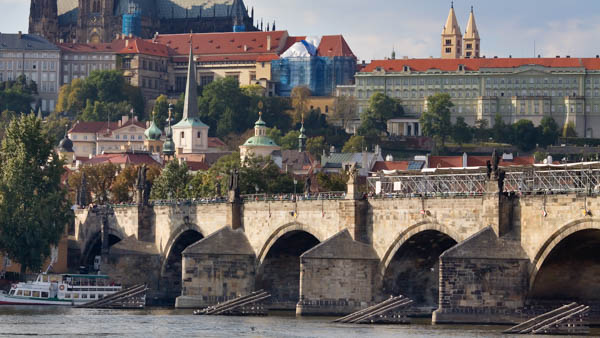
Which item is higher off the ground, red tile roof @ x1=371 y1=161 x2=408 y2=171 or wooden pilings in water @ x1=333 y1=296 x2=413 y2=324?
red tile roof @ x1=371 y1=161 x2=408 y2=171

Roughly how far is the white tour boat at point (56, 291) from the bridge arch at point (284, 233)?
13669 mm

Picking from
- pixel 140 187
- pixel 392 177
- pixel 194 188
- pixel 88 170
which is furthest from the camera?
pixel 88 170

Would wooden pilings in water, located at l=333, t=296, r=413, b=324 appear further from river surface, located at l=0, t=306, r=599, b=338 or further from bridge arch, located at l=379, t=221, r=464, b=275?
bridge arch, located at l=379, t=221, r=464, b=275

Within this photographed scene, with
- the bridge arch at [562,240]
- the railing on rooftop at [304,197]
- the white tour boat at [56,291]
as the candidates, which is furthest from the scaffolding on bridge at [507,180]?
the white tour boat at [56,291]

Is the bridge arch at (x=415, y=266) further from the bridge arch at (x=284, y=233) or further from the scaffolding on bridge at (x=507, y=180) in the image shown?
the bridge arch at (x=284, y=233)

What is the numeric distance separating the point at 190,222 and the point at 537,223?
3575 cm

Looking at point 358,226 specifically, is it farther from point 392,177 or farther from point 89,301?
point 89,301

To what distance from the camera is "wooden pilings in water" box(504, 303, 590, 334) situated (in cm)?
7319

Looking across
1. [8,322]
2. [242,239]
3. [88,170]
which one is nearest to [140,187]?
[242,239]

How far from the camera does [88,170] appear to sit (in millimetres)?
180375

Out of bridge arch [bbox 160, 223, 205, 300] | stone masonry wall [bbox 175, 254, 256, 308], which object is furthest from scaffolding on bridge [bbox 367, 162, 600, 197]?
bridge arch [bbox 160, 223, 205, 300]

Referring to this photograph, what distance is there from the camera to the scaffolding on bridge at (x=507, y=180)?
79.4 m

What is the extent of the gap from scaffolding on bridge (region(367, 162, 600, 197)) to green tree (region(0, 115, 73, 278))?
2258cm

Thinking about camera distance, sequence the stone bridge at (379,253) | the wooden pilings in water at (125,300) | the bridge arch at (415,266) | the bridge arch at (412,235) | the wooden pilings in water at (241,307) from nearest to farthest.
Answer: the stone bridge at (379,253) < the bridge arch at (412,235) < the bridge arch at (415,266) < the wooden pilings in water at (241,307) < the wooden pilings in water at (125,300)
